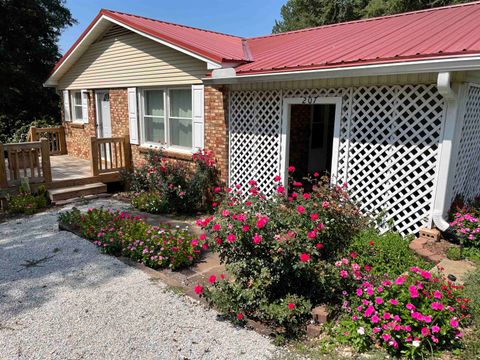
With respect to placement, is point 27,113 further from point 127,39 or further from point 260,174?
point 260,174

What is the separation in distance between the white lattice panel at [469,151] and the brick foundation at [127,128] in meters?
4.18

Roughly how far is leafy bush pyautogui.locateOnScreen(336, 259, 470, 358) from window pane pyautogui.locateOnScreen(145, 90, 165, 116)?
Answer: 7.09 m

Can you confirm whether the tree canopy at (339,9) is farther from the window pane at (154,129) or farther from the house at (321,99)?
the window pane at (154,129)

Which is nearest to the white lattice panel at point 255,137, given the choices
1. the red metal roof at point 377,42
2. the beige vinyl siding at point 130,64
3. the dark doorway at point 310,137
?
the red metal roof at point 377,42

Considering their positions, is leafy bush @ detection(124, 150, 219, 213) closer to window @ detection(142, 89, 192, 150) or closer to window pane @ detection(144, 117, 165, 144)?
window @ detection(142, 89, 192, 150)

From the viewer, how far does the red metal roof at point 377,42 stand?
4.60 metres

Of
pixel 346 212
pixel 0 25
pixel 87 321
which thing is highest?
pixel 0 25

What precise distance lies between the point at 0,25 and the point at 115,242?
1614cm

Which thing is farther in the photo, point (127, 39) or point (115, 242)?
point (127, 39)

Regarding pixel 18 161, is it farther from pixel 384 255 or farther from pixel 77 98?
pixel 384 255

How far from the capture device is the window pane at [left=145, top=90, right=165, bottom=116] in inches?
352

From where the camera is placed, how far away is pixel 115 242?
17.0ft

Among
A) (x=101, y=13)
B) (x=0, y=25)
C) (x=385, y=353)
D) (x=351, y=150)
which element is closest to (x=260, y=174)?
(x=351, y=150)

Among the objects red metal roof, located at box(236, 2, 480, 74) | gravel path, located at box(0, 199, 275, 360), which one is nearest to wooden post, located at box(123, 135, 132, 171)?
red metal roof, located at box(236, 2, 480, 74)
